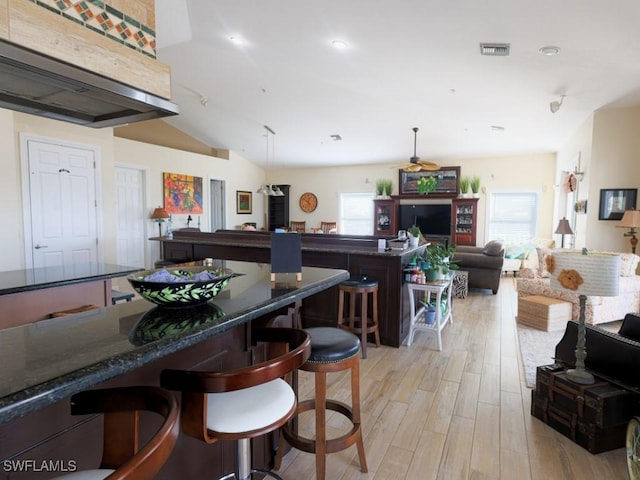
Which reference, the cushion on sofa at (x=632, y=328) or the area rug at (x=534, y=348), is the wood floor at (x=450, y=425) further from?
the cushion on sofa at (x=632, y=328)

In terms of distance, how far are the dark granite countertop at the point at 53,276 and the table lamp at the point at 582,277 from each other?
2.79m

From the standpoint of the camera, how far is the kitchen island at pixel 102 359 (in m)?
0.76

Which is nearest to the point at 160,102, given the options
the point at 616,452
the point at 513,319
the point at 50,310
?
the point at 50,310

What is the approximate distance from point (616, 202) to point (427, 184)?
3.97 metres

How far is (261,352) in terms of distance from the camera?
1884 mm

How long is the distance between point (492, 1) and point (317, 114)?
4.12 m

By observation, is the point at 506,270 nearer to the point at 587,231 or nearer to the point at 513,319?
the point at 587,231

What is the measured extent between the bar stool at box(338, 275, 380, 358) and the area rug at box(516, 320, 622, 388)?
1351 mm

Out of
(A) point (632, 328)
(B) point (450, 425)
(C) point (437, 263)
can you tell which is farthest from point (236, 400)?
(C) point (437, 263)

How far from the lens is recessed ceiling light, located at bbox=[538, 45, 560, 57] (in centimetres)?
364

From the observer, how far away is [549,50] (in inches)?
145

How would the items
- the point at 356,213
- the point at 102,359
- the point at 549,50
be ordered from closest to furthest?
the point at 102,359 → the point at 549,50 → the point at 356,213

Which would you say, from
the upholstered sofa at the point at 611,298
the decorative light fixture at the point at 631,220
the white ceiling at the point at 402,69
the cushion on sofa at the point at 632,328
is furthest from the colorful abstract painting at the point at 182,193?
the decorative light fixture at the point at 631,220

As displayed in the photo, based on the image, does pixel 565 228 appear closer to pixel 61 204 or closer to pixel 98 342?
pixel 98 342
